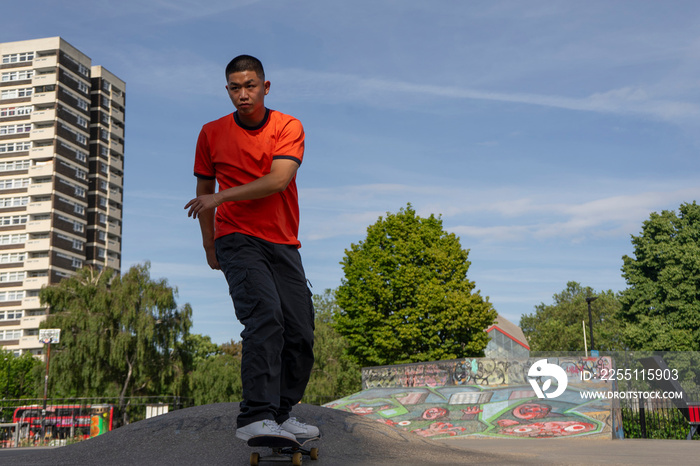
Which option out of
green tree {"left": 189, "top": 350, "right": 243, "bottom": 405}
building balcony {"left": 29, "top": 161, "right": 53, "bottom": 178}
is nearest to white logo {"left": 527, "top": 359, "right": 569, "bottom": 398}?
green tree {"left": 189, "top": 350, "right": 243, "bottom": 405}

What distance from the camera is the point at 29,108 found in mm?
77812

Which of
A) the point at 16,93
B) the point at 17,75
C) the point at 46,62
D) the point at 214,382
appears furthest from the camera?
the point at 17,75

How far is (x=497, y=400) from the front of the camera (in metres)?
19.5

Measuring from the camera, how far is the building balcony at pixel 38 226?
75.1 meters

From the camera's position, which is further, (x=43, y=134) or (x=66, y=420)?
(x=43, y=134)

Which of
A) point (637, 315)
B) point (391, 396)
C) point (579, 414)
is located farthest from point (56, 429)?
point (637, 315)

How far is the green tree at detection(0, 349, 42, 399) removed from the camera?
53.2m

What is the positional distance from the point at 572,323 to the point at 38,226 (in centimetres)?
7329

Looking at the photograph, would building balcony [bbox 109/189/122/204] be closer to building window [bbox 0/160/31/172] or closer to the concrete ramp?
building window [bbox 0/160/31/172]

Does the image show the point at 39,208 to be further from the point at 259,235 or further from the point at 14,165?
the point at 259,235

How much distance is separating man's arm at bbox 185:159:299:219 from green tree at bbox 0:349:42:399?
5660 centimetres

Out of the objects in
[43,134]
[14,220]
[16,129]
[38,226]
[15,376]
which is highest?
[16,129]

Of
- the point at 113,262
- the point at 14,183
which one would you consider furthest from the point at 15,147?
the point at 113,262

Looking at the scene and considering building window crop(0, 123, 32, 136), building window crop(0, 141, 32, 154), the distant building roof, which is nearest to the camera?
the distant building roof
